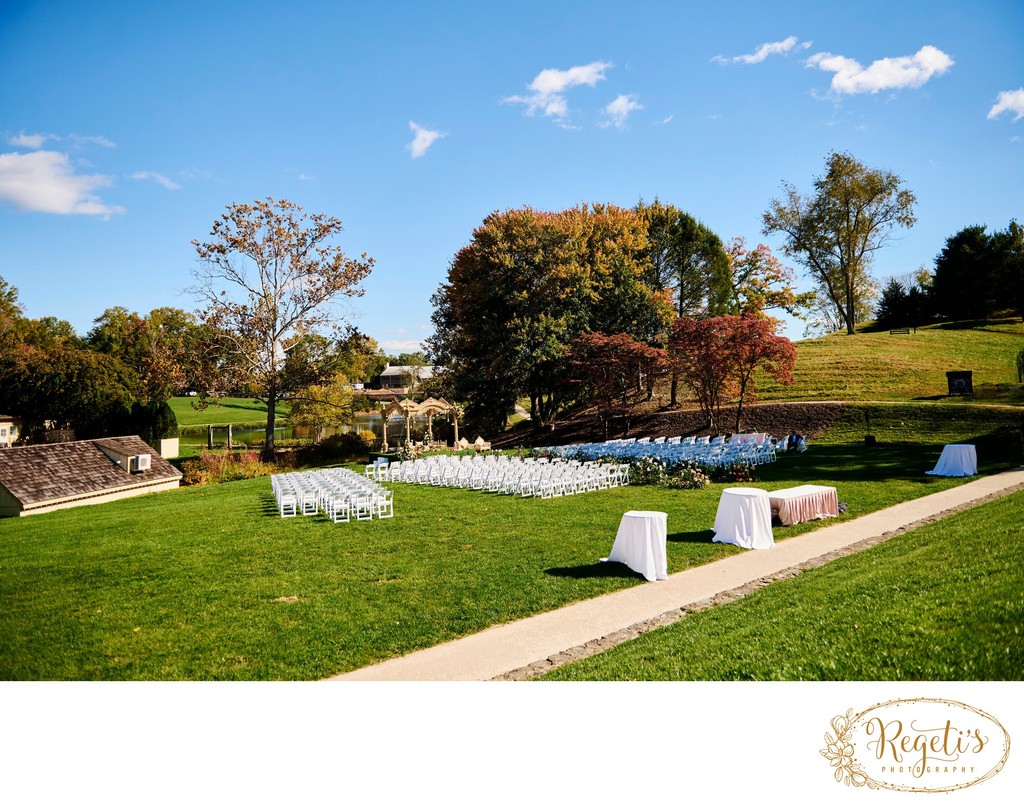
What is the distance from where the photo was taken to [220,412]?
73.7ft

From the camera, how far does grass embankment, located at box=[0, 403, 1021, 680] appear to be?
4.87m

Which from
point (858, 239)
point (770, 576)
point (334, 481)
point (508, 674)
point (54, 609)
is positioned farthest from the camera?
point (858, 239)

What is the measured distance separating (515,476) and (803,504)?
6.34m

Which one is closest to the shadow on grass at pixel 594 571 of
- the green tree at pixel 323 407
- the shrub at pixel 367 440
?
the shrub at pixel 367 440

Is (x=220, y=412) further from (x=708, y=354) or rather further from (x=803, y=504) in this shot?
(x=803, y=504)

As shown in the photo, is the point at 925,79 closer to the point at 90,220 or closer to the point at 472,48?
the point at 472,48

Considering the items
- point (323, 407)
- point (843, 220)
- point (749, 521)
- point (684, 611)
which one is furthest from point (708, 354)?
point (323, 407)

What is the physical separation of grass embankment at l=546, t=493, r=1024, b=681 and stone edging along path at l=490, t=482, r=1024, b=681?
16 cm

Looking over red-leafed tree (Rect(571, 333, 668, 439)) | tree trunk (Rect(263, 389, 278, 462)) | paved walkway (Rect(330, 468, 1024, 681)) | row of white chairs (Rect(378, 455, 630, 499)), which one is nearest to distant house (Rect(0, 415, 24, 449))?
row of white chairs (Rect(378, 455, 630, 499))

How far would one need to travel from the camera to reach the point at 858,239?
49.3 ft

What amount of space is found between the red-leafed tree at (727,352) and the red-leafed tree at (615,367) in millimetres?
1866

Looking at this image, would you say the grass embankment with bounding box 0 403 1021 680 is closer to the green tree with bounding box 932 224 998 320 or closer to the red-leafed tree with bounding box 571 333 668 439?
the green tree with bounding box 932 224 998 320

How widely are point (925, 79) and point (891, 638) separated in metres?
5.21
